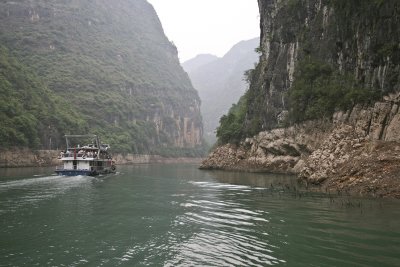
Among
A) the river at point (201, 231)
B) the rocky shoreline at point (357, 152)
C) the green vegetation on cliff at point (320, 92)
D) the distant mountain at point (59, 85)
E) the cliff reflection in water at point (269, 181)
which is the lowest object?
the river at point (201, 231)

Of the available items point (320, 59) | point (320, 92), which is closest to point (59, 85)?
point (320, 59)

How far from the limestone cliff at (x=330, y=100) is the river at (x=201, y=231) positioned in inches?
192

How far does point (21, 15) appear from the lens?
182m

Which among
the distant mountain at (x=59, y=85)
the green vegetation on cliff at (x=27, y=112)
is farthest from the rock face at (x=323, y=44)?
the distant mountain at (x=59, y=85)

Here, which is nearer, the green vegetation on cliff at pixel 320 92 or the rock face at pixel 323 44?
the rock face at pixel 323 44

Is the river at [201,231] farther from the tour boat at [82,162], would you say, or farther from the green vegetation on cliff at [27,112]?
the green vegetation on cliff at [27,112]

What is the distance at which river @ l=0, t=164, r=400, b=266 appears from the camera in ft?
44.7

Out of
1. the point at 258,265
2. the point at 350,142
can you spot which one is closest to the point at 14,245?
the point at 258,265

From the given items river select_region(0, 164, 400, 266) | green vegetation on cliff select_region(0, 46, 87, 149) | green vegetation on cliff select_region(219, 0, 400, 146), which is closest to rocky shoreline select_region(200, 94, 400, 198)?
green vegetation on cliff select_region(219, 0, 400, 146)

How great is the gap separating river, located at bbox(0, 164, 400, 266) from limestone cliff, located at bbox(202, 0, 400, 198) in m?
4.88

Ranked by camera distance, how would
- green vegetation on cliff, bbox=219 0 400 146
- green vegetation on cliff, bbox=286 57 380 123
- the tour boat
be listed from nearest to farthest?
green vegetation on cliff, bbox=219 0 400 146, green vegetation on cliff, bbox=286 57 380 123, the tour boat

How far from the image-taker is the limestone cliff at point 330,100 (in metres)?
31.7

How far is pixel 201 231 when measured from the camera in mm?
18375

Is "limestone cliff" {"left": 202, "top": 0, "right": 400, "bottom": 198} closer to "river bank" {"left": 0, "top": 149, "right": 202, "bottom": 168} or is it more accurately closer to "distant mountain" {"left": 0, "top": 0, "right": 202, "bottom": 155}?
"river bank" {"left": 0, "top": 149, "right": 202, "bottom": 168}
